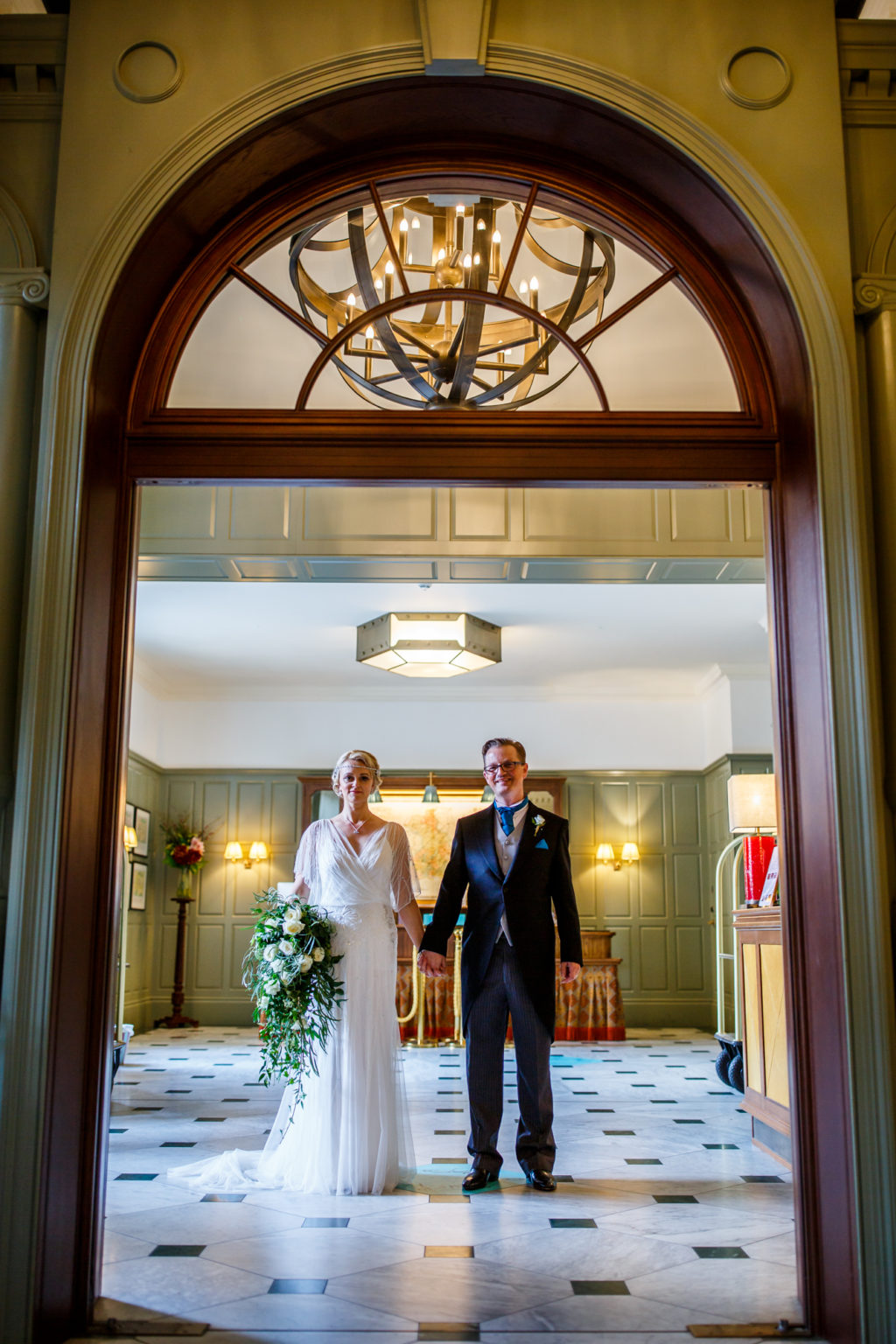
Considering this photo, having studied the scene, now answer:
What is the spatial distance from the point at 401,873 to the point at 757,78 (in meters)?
3.23

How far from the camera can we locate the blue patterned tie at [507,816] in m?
4.72

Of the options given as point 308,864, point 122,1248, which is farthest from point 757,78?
point 122,1248

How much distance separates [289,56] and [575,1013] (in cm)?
1033

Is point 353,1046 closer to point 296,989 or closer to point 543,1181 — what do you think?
point 296,989

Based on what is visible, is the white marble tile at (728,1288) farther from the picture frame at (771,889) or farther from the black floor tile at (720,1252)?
the picture frame at (771,889)

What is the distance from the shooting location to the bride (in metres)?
4.53

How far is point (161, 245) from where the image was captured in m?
3.33

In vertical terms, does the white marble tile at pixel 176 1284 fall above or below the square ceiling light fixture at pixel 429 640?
below

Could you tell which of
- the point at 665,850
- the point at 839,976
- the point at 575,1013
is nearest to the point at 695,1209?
the point at 839,976

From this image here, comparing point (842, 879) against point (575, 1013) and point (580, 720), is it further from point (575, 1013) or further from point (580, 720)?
point (580, 720)

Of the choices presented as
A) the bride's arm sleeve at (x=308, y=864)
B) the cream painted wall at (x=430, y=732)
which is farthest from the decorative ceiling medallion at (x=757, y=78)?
the cream painted wall at (x=430, y=732)

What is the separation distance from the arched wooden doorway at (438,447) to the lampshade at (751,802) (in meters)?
4.16

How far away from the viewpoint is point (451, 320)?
4.62 metres

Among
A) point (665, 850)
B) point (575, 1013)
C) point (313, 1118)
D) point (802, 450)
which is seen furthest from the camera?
point (665, 850)
